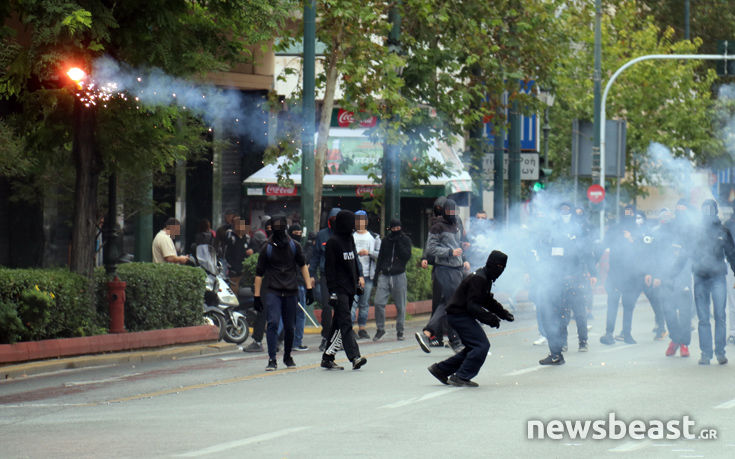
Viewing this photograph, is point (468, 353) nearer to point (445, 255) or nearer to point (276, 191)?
point (445, 255)

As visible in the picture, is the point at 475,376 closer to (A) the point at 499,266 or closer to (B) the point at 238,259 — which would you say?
(A) the point at 499,266

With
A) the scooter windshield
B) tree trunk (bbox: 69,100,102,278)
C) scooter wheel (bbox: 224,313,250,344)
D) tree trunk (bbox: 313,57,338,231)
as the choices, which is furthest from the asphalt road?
tree trunk (bbox: 313,57,338,231)

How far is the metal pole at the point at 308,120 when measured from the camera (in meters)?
21.9

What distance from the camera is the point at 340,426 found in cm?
1037

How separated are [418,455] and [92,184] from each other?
10247 mm

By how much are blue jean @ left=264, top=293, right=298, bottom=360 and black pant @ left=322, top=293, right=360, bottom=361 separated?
449mm

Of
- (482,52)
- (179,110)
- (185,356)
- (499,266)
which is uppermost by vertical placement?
(482,52)

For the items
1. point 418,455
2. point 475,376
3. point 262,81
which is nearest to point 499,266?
point 475,376

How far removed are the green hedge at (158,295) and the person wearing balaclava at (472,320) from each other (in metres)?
6.15

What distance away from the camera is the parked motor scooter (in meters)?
19.6

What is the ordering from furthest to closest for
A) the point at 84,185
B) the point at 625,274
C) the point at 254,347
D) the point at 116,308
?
1. the point at 625,274
2. the point at 84,185
3. the point at 254,347
4. the point at 116,308

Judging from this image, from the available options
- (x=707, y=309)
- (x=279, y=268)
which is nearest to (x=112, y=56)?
(x=279, y=268)

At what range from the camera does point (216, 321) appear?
1966 centimetres

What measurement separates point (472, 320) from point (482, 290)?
31cm
